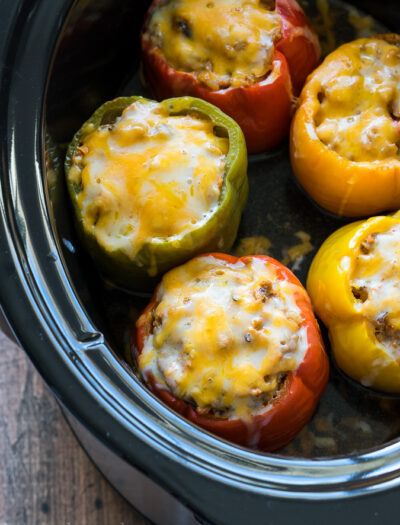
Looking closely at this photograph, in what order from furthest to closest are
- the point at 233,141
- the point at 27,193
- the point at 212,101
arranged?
the point at 212,101, the point at 233,141, the point at 27,193

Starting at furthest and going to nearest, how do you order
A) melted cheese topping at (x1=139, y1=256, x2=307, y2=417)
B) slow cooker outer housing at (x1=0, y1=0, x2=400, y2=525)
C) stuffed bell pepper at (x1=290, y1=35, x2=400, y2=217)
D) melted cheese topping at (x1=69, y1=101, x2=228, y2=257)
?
stuffed bell pepper at (x1=290, y1=35, x2=400, y2=217)
melted cheese topping at (x1=69, y1=101, x2=228, y2=257)
melted cheese topping at (x1=139, y1=256, x2=307, y2=417)
slow cooker outer housing at (x1=0, y1=0, x2=400, y2=525)

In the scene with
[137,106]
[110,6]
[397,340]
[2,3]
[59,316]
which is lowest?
[397,340]

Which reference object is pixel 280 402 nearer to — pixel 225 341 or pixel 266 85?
pixel 225 341

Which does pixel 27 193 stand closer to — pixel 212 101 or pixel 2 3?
pixel 2 3

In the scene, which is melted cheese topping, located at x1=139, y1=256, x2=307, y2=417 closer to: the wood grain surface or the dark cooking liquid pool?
the dark cooking liquid pool

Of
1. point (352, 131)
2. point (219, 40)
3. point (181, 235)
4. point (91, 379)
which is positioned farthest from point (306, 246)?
point (91, 379)

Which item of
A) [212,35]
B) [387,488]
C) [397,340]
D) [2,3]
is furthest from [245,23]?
[387,488]

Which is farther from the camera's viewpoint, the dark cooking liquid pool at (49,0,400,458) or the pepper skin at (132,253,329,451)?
the dark cooking liquid pool at (49,0,400,458)

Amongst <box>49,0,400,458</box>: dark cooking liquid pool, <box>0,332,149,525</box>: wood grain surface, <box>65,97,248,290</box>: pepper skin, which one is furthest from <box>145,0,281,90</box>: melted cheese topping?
<box>0,332,149,525</box>: wood grain surface
